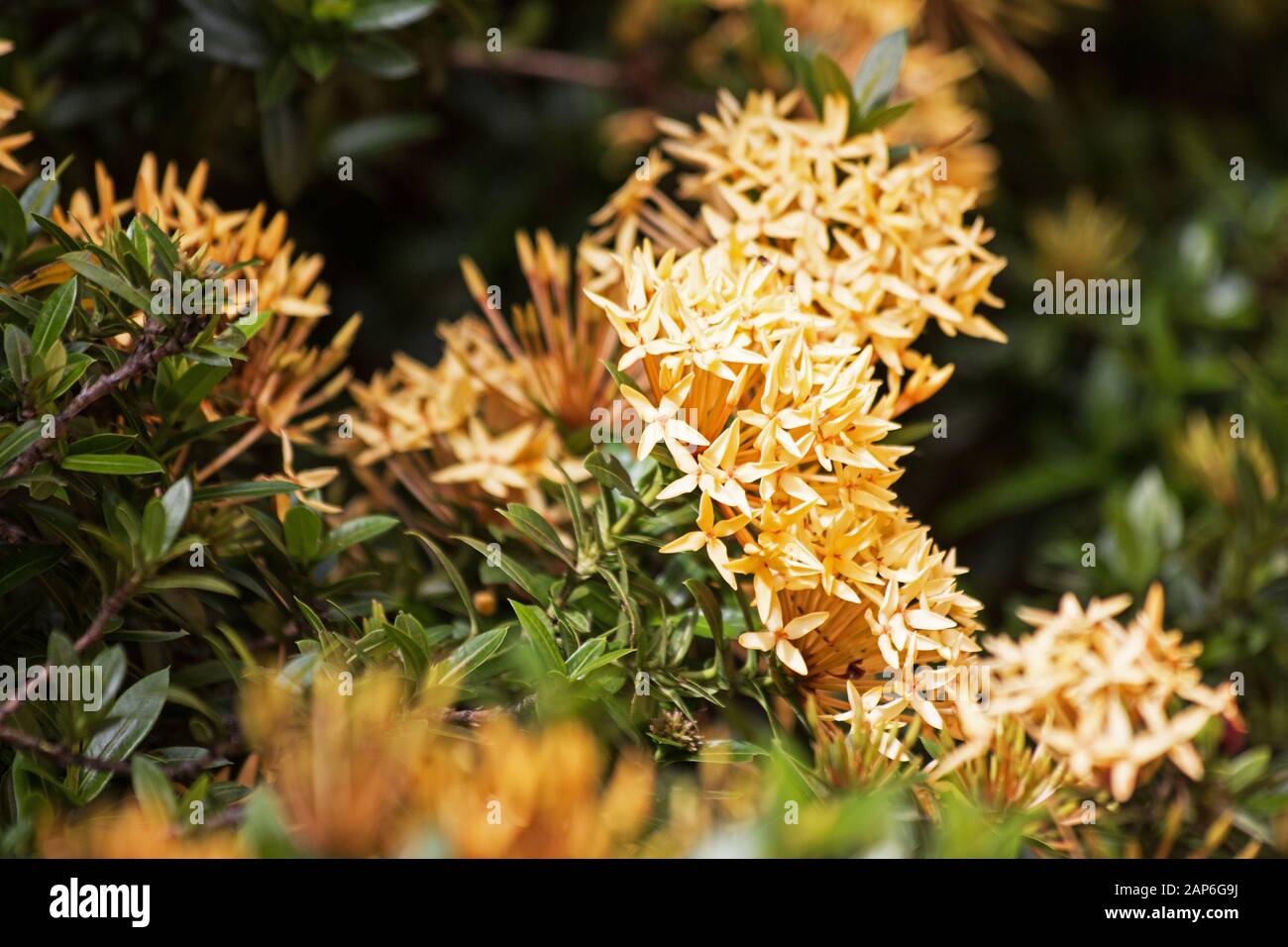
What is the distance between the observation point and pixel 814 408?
0.55 m

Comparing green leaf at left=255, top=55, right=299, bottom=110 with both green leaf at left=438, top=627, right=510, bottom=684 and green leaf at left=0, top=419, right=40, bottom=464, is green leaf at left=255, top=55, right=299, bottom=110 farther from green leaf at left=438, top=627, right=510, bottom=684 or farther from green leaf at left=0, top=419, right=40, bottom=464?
green leaf at left=438, top=627, right=510, bottom=684

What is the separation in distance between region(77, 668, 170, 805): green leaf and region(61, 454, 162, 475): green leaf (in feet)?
0.35

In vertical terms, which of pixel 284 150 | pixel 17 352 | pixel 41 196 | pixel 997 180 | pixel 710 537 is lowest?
pixel 710 537

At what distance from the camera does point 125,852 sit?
44cm

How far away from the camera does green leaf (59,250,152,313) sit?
0.55 metres

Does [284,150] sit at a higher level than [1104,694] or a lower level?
higher

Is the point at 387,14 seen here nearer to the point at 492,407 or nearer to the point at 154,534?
the point at 492,407

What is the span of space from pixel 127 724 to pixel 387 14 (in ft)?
1.73

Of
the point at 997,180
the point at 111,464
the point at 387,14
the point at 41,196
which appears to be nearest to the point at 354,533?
the point at 111,464

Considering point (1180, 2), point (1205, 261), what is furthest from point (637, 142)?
point (1180, 2)

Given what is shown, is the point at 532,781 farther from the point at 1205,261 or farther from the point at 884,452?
the point at 1205,261

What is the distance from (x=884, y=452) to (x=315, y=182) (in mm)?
727

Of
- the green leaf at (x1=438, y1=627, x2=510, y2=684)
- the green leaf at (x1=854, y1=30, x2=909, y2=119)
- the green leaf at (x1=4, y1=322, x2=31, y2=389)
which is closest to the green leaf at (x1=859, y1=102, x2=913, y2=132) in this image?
the green leaf at (x1=854, y1=30, x2=909, y2=119)

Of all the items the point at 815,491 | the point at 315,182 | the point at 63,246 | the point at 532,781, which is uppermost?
the point at 315,182
